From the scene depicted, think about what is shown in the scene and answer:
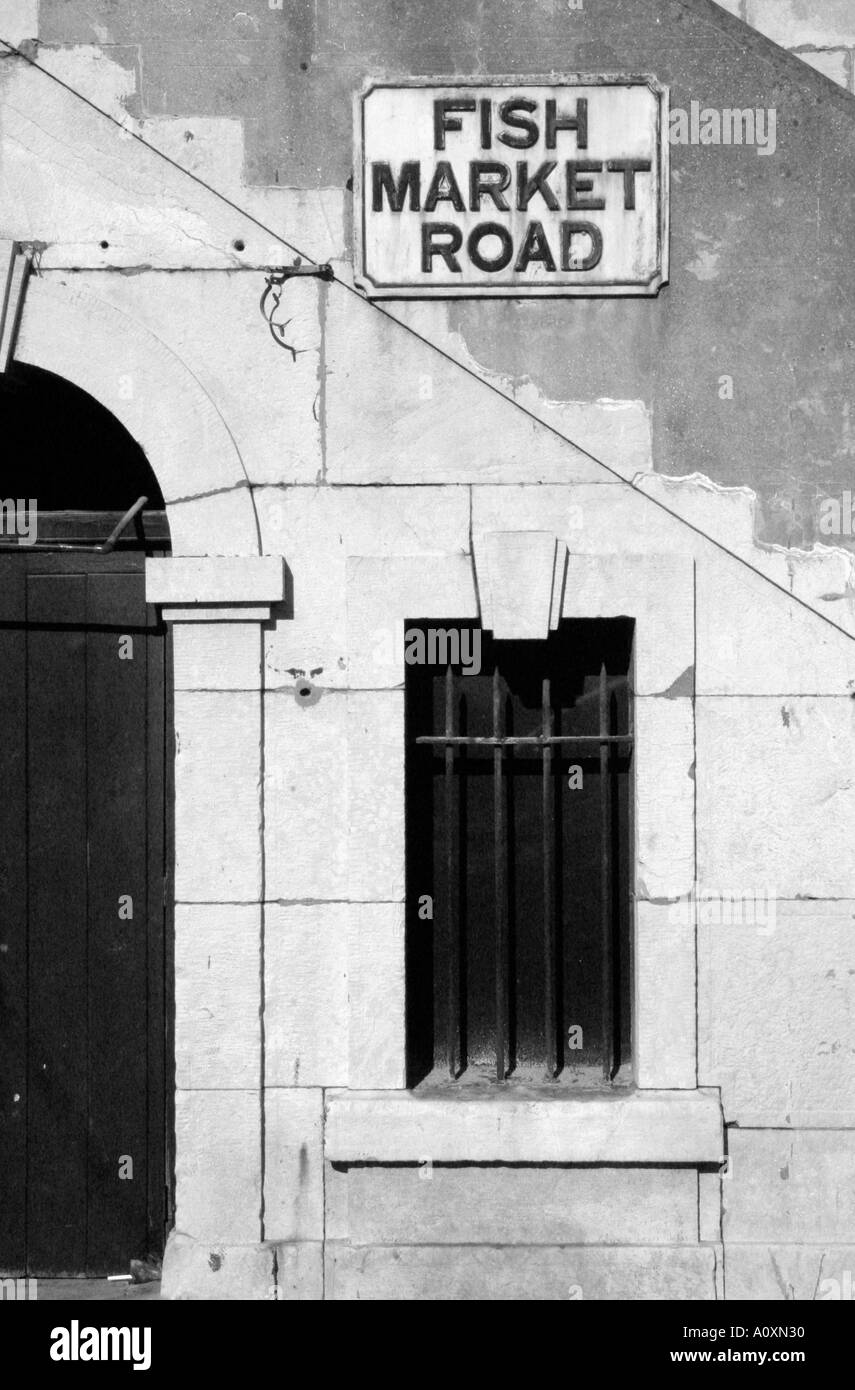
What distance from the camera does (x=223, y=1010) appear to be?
5117 millimetres

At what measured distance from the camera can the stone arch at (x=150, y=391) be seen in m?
5.13

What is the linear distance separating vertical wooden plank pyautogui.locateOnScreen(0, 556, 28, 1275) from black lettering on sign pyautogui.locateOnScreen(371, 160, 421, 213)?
8.12ft

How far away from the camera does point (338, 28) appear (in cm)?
509

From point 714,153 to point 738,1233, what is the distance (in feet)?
13.8

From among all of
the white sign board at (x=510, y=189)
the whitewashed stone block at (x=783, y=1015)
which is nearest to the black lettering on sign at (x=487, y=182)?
the white sign board at (x=510, y=189)

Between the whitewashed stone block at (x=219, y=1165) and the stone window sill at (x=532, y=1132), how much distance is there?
0.32m

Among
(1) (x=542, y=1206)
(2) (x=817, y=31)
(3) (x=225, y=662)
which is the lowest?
(1) (x=542, y=1206)

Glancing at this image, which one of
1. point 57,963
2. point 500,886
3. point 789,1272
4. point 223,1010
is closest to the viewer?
point 789,1272

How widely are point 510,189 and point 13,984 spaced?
385 cm

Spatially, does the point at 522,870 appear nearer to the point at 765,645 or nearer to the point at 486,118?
the point at 765,645

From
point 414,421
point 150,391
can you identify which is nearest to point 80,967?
point 150,391

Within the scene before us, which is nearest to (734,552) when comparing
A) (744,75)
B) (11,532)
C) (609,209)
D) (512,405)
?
(512,405)

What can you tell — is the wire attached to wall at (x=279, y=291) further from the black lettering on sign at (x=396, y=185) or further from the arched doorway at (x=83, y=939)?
the arched doorway at (x=83, y=939)
